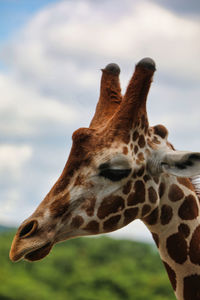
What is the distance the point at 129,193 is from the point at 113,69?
1380 mm

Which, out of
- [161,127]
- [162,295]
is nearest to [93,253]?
[162,295]

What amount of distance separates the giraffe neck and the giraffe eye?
0.40 m

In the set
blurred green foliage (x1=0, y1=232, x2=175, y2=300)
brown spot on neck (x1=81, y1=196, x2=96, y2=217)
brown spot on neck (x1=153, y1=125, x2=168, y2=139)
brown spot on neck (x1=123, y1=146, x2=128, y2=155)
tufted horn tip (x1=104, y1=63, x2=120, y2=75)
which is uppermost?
tufted horn tip (x1=104, y1=63, x2=120, y2=75)

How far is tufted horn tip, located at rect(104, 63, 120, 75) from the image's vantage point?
15.8 feet

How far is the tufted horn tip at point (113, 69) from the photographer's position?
4820 millimetres

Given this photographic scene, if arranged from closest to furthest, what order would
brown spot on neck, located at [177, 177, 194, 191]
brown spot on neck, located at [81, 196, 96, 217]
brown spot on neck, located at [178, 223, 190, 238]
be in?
1. brown spot on neck, located at [81, 196, 96, 217]
2. brown spot on neck, located at [178, 223, 190, 238]
3. brown spot on neck, located at [177, 177, 194, 191]

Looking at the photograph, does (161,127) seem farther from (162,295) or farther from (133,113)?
(162,295)

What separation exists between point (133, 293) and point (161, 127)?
12473 mm

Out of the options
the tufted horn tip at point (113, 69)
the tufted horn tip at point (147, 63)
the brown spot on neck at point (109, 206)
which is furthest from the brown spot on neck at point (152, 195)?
the tufted horn tip at point (113, 69)

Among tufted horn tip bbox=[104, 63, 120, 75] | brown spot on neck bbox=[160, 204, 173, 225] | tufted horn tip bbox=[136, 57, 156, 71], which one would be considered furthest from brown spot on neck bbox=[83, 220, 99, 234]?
tufted horn tip bbox=[104, 63, 120, 75]

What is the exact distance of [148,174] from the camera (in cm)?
415

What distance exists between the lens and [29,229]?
382 cm

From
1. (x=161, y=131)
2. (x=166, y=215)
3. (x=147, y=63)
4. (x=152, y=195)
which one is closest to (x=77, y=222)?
(x=152, y=195)

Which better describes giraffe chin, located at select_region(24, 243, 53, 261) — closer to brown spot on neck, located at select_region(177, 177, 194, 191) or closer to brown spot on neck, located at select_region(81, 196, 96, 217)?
brown spot on neck, located at select_region(81, 196, 96, 217)
